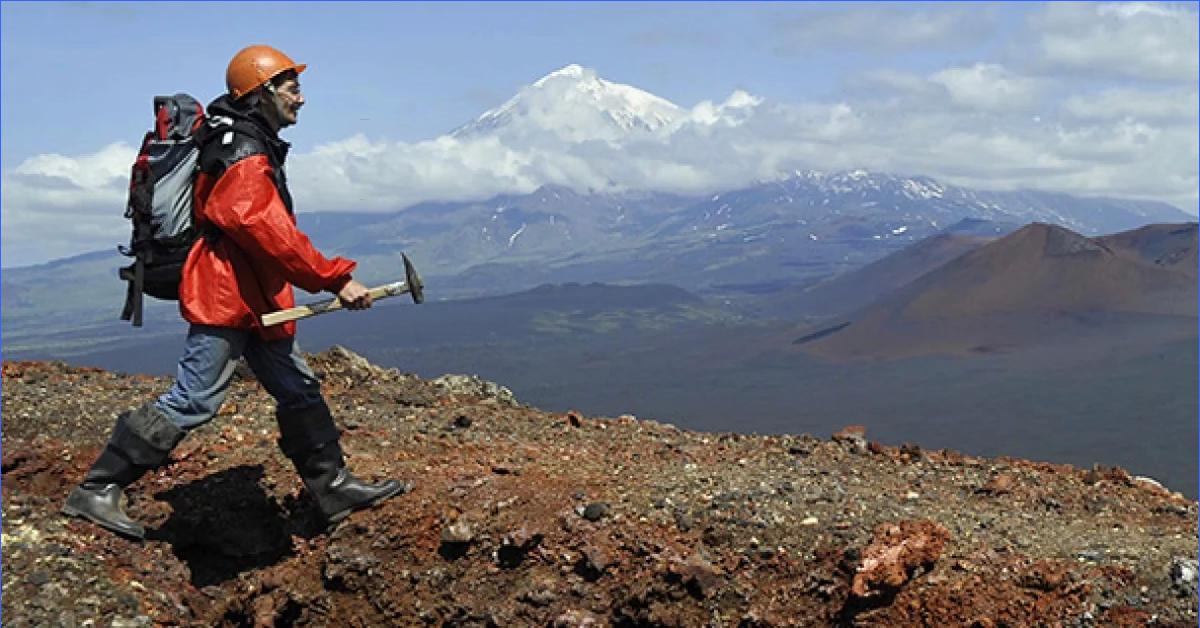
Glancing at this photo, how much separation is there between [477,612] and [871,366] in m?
158

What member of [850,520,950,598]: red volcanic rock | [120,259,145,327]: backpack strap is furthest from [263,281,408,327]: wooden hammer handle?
[850,520,950,598]: red volcanic rock

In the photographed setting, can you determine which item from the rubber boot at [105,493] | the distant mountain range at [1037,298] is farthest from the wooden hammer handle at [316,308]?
the distant mountain range at [1037,298]

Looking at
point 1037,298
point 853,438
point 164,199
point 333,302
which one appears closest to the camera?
point 333,302

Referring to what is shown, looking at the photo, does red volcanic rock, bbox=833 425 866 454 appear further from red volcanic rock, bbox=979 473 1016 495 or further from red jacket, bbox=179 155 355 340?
red jacket, bbox=179 155 355 340

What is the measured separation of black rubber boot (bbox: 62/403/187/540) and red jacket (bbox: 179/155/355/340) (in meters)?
0.62

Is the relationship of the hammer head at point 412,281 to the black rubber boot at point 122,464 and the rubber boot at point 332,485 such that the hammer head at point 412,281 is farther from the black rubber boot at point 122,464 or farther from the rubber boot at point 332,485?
the black rubber boot at point 122,464

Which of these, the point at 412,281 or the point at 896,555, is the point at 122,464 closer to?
the point at 412,281

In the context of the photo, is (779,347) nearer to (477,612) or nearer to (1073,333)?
(1073,333)

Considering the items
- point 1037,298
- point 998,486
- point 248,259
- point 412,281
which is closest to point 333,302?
point 412,281

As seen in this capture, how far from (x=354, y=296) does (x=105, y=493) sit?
73.2 inches

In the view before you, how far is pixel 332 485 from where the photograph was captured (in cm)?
631

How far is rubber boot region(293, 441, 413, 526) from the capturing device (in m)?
6.27

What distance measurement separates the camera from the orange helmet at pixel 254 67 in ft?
18.7

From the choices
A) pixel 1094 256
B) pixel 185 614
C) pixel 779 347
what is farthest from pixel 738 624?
pixel 779 347
